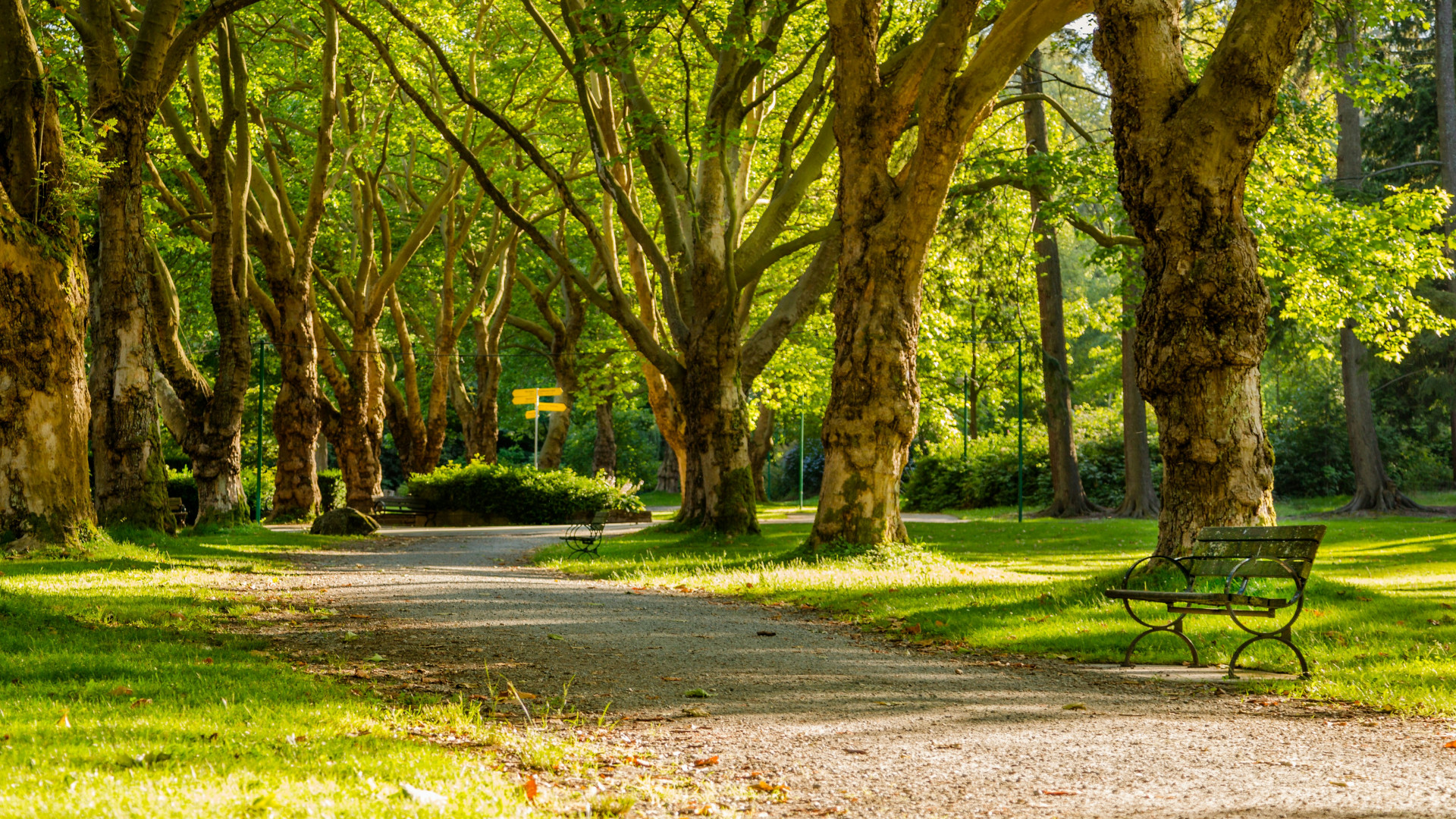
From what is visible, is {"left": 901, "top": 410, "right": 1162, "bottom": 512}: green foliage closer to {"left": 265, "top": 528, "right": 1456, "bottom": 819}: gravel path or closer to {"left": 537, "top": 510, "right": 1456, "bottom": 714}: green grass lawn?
{"left": 537, "top": 510, "right": 1456, "bottom": 714}: green grass lawn

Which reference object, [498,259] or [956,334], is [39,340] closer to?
[498,259]

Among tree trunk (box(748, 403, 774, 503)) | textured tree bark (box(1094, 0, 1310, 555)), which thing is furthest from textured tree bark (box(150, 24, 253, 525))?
tree trunk (box(748, 403, 774, 503))

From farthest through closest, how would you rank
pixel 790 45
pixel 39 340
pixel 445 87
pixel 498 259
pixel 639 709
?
pixel 498 259
pixel 445 87
pixel 790 45
pixel 39 340
pixel 639 709

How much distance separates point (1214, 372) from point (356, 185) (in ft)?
73.6

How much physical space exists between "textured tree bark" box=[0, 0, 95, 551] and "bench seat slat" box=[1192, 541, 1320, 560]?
36.3 ft

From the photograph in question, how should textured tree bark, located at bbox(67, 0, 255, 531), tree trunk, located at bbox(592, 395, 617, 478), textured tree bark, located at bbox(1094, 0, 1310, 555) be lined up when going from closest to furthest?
textured tree bark, located at bbox(1094, 0, 1310, 555), textured tree bark, located at bbox(67, 0, 255, 531), tree trunk, located at bbox(592, 395, 617, 478)

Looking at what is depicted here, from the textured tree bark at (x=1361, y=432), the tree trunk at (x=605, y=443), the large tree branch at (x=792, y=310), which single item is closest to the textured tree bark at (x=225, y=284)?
the large tree branch at (x=792, y=310)

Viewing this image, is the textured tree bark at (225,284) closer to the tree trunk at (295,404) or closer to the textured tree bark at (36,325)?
the tree trunk at (295,404)

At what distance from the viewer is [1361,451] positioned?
28266 millimetres

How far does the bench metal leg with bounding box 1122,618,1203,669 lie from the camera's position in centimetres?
794

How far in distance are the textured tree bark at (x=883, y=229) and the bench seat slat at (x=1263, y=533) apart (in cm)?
589

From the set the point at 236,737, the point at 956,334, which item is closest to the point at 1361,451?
the point at 956,334

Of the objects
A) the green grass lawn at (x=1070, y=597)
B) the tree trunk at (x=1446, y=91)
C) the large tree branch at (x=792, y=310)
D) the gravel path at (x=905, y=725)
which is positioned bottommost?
the gravel path at (x=905, y=725)

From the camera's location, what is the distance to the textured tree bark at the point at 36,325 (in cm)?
1234
